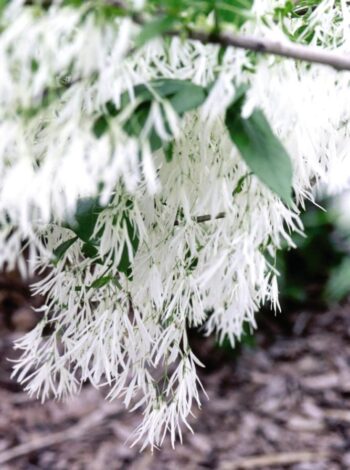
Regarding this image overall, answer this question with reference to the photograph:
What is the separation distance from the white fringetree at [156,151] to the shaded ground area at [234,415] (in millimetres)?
915

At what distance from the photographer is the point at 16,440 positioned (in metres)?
1.63

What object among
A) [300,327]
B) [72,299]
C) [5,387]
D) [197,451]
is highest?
[72,299]

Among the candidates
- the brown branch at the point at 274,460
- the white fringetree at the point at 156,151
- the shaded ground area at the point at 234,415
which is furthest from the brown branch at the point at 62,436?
the white fringetree at the point at 156,151

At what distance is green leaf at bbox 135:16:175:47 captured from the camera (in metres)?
0.37

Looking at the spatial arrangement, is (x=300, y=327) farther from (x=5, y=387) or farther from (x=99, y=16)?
(x=99, y=16)

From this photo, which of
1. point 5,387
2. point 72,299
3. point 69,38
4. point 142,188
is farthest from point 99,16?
point 5,387

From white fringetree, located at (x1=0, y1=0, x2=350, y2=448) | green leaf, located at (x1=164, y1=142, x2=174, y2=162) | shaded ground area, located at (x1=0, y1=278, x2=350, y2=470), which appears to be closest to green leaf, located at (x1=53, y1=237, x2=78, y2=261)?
white fringetree, located at (x1=0, y1=0, x2=350, y2=448)

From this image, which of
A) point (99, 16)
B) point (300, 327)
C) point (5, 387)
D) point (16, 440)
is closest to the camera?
point (99, 16)

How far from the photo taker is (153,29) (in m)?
0.38

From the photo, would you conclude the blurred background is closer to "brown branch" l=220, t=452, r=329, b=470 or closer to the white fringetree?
"brown branch" l=220, t=452, r=329, b=470

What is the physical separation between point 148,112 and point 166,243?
196 millimetres

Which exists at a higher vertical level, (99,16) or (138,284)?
(99,16)

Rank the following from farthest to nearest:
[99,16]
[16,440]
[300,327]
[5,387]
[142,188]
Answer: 1. [300,327]
2. [5,387]
3. [16,440]
4. [142,188]
5. [99,16]

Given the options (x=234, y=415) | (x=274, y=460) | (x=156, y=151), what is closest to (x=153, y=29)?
(x=156, y=151)
